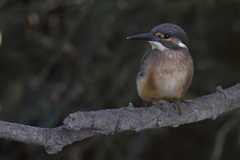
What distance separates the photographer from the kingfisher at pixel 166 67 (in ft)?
8.11

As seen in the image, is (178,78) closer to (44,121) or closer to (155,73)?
(155,73)

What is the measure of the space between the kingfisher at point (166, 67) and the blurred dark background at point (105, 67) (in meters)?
0.61

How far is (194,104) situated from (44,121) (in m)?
1.39

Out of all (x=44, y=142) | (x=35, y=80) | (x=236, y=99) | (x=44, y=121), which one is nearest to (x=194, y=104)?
(x=236, y=99)

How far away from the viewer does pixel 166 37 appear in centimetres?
248

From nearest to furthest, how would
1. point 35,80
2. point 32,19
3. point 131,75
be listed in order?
point 131,75 → point 35,80 → point 32,19

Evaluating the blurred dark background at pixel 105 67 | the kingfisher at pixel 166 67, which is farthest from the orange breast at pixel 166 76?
the blurred dark background at pixel 105 67

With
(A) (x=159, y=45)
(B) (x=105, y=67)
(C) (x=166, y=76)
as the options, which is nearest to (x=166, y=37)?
(A) (x=159, y=45)

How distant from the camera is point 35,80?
3555 millimetres

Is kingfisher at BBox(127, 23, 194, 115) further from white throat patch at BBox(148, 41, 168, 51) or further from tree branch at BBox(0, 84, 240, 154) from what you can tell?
tree branch at BBox(0, 84, 240, 154)

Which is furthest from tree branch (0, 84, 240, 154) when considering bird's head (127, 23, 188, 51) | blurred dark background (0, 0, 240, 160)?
blurred dark background (0, 0, 240, 160)

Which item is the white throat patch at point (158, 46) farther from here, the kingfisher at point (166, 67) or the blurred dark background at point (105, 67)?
the blurred dark background at point (105, 67)

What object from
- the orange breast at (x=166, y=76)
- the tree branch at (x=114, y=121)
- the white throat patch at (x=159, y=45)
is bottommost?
the tree branch at (x=114, y=121)

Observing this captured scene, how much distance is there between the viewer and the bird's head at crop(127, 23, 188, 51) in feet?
8.04
